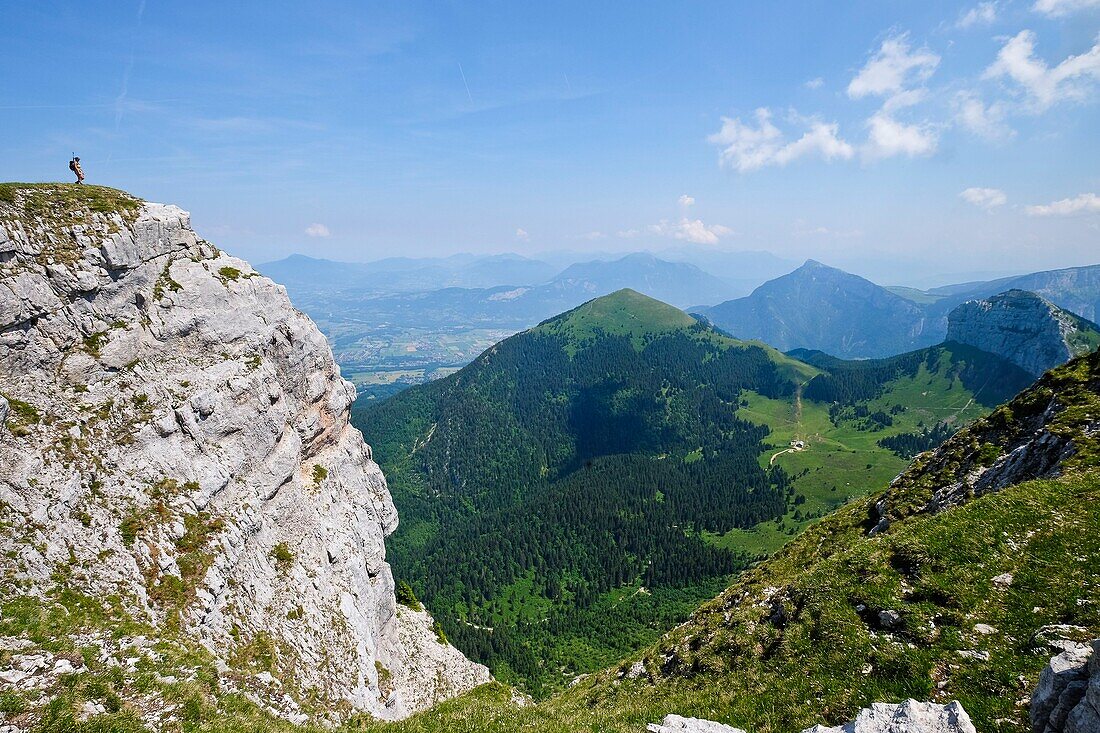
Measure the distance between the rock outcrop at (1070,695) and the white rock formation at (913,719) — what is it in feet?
5.37

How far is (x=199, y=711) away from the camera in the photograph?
1809 centimetres

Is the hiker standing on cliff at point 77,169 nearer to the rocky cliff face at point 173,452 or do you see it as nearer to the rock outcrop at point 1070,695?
the rocky cliff face at point 173,452

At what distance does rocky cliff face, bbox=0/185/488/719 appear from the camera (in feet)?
97.9

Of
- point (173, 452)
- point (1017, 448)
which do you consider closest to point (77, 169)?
point (173, 452)

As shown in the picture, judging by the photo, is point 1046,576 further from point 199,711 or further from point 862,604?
point 199,711

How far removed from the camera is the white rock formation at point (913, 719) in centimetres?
1209

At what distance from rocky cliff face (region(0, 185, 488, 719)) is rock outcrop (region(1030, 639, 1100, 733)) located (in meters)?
39.7

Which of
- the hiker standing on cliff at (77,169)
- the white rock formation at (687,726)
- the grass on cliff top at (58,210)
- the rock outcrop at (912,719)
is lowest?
the white rock formation at (687,726)

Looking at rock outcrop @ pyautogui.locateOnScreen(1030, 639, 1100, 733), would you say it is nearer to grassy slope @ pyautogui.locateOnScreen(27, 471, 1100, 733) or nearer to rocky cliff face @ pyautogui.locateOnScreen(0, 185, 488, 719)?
grassy slope @ pyautogui.locateOnScreen(27, 471, 1100, 733)

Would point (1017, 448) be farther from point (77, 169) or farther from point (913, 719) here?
point (77, 169)

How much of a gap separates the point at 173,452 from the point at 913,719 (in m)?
46.6

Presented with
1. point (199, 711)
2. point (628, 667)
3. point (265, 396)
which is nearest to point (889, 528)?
point (628, 667)

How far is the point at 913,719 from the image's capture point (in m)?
12.4

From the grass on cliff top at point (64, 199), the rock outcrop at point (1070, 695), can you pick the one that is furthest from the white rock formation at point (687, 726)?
the grass on cliff top at point (64, 199)
